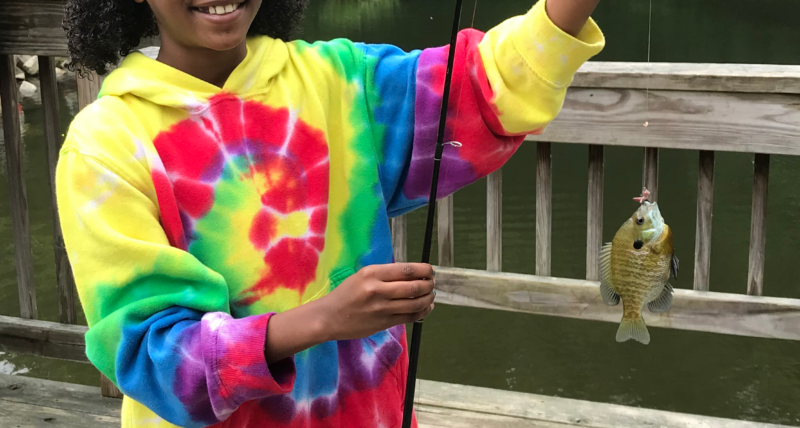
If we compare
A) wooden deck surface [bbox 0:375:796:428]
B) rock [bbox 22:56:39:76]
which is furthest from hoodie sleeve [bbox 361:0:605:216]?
rock [bbox 22:56:39:76]

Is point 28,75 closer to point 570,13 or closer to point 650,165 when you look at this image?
point 650,165

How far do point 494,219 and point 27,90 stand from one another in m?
9.74

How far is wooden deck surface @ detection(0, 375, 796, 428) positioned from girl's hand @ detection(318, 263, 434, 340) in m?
1.37

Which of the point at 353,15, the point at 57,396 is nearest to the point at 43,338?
the point at 57,396

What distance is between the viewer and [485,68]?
130 cm

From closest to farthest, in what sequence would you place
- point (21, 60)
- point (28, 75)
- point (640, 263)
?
point (640, 263) < point (21, 60) < point (28, 75)

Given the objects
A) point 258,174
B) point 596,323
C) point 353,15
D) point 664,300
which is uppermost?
point 258,174

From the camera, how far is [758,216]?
2.09 m

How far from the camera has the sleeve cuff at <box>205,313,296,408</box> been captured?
1.09 metres

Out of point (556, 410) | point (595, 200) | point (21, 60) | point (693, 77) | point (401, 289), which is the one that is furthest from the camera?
point (21, 60)

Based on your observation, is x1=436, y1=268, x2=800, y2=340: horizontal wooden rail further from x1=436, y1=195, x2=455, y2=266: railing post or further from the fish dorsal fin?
the fish dorsal fin

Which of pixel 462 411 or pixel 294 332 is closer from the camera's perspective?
pixel 294 332

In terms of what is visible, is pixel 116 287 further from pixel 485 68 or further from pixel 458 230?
pixel 458 230

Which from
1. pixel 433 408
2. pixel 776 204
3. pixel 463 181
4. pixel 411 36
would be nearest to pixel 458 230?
pixel 776 204
